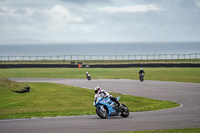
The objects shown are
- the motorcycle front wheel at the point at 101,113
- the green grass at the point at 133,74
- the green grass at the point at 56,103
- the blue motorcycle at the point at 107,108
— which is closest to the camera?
the blue motorcycle at the point at 107,108

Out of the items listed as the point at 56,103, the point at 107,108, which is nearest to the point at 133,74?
the point at 56,103

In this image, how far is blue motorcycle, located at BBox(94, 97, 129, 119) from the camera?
15.9 metres

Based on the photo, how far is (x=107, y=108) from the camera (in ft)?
52.8

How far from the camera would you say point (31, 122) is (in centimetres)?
1526

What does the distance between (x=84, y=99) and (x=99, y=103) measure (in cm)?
1100

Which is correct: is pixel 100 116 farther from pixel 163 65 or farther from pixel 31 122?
pixel 163 65

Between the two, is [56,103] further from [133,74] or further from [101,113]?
[133,74]

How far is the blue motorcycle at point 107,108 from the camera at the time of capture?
1589 cm

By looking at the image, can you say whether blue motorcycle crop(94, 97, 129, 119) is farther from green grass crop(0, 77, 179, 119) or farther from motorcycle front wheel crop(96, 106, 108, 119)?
green grass crop(0, 77, 179, 119)

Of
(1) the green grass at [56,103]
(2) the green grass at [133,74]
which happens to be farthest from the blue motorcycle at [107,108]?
(2) the green grass at [133,74]

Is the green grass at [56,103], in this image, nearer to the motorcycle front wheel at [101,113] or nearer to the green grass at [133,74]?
the motorcycle front wheel at [101,113]

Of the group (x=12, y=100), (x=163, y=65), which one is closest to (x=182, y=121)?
(x=12, y=100)

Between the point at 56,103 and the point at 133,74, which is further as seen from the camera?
the point at 133,74

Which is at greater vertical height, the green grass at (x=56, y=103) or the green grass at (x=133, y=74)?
the green grass at (x=133, y=74)
